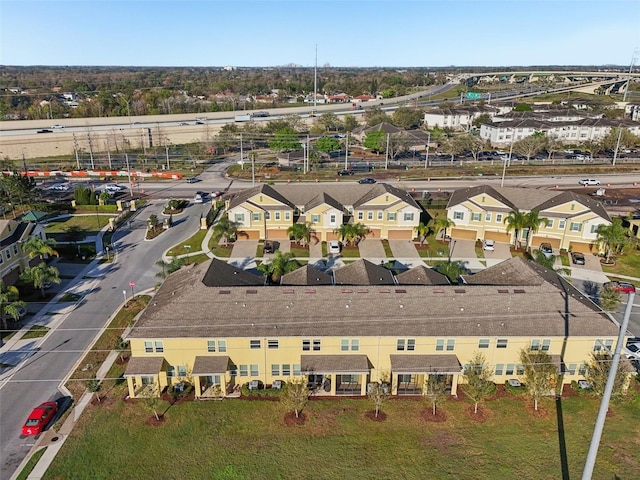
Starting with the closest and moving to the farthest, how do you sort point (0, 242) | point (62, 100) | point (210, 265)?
1. point (210, 265)
2. point (0, 242)
3. point (62, 100)

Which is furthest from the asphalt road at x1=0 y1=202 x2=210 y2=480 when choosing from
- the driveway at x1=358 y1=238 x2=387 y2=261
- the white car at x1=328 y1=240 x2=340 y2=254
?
the driveway at x1=358 y1=238 x2=387 y2=261

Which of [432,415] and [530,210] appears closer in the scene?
[432,415]

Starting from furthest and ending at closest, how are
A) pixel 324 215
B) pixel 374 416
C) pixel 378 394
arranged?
1. pixel 324 215
2. pixel 374 416
3. pixel 378 394

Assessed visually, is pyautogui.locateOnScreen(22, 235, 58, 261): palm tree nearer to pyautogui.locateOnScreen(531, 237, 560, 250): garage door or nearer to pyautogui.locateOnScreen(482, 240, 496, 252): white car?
pyautogui.locateOnScreen(482, 240, 496, 252): white car

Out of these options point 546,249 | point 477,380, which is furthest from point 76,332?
point 546,249

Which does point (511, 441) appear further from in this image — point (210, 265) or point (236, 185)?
point (236, 185)

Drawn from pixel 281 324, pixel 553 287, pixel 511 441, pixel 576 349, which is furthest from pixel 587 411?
pixel 281 324

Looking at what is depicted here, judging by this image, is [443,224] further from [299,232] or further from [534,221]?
[299,232]
